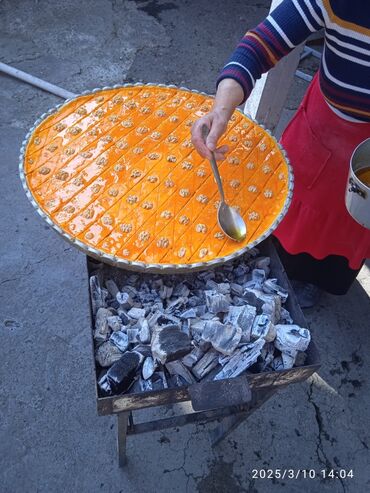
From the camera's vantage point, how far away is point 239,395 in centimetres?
133

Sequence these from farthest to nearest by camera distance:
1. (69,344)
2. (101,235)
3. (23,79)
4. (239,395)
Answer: (23,79), (69,344), (101,235), (239,395)

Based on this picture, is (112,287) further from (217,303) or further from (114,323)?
(217,303)

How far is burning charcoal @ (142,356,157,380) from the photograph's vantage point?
58.1 inches

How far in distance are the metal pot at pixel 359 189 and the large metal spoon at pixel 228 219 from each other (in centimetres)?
37

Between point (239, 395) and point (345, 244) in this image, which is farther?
point (345, 244)

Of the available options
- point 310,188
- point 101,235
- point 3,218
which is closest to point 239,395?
point 101,235

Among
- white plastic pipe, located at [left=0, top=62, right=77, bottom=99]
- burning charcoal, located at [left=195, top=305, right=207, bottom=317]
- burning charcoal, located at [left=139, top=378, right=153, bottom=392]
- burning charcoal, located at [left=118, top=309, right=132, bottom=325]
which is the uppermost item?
burning charcoal, located at [left=195, top=305, right=207, bottom=317]

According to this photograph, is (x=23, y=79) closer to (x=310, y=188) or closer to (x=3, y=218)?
(x=3, y=218)

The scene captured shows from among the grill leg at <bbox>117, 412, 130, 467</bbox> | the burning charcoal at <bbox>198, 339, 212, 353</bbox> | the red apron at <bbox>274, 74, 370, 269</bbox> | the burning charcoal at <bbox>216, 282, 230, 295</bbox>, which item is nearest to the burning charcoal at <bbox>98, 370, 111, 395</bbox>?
the grill leg at <bbox>117, 412, 130, 467</bbox>

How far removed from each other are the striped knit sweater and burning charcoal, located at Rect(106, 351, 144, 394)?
1.01m

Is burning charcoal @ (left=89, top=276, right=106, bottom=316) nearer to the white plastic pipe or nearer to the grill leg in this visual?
the grill leg

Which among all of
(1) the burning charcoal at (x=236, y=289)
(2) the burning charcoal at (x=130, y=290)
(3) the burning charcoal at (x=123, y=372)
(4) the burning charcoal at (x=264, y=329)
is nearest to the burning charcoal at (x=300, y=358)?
(4) the burning charcoal at (x=264, y=329)

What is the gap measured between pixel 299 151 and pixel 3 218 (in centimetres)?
210

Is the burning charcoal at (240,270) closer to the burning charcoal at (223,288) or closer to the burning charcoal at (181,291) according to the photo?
the burning charcoal at (223,288)
